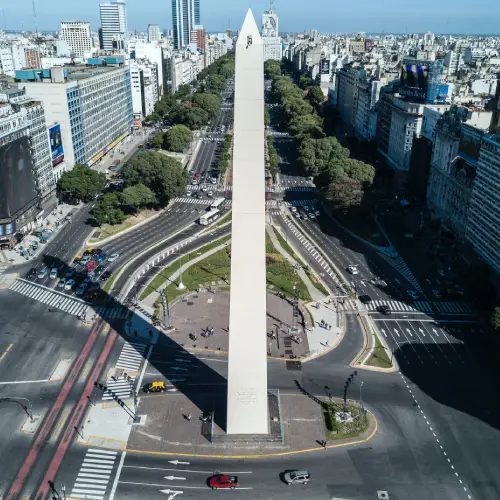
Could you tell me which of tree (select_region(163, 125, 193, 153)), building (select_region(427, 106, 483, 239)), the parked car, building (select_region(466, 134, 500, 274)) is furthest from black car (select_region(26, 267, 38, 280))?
tree (select_region(163, 125, 193, 153))

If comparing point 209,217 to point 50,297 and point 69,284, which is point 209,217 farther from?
point 50,297

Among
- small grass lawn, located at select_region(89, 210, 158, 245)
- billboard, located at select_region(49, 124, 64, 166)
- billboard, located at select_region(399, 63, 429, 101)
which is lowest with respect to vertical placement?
small grass lawn, located at select_region(89, 210, 158, 245)

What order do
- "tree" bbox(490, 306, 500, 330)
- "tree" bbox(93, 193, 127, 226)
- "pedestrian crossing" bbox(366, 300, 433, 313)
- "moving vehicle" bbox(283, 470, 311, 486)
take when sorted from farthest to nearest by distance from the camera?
"tree" bbox(93, 193, 127, 226), "pedestrian crossing" bbox(366, 300, 433, 313), "tree" bbox(490, 306, 500, 330), "moving vehicle" bbox(283, 470, 311, 486)

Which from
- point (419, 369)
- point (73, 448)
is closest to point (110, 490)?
point (73, 448)

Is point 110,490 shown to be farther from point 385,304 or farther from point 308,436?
point 385,304

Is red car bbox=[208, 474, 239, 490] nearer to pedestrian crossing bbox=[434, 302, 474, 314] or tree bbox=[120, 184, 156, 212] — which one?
pedestrian crossing bbox=[434, 302, 474, 314]
